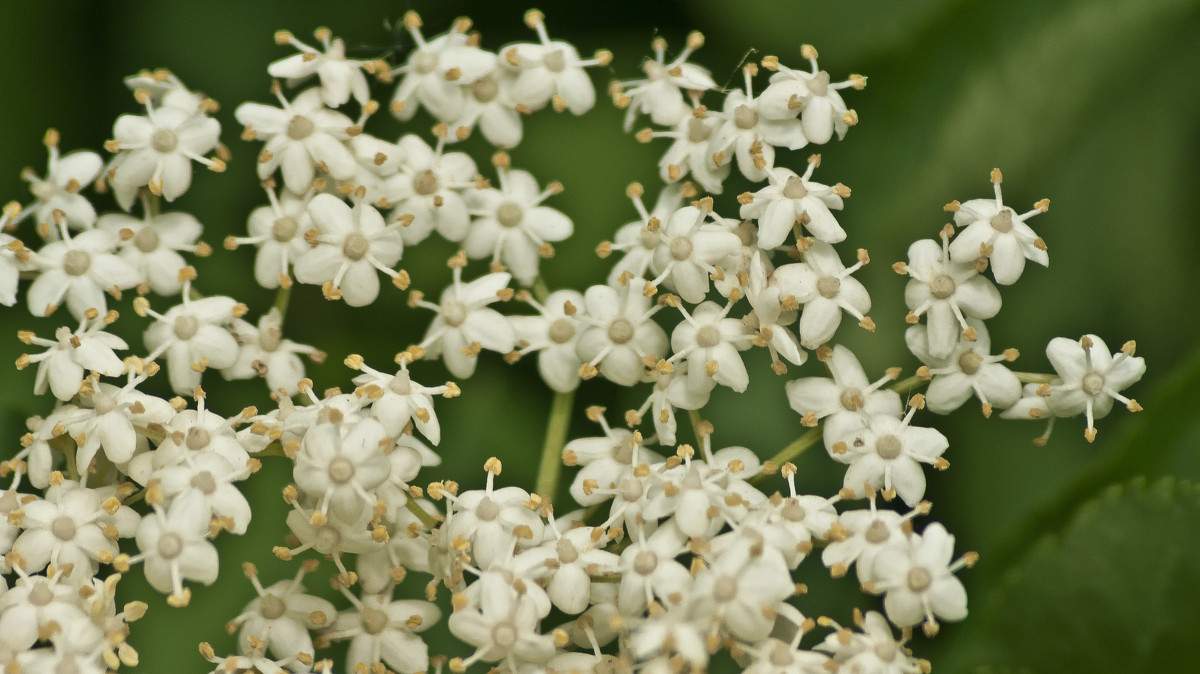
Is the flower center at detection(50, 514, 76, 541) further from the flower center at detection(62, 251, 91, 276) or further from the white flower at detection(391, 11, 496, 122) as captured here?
the white flower at detection(391, 11, 496, 122)

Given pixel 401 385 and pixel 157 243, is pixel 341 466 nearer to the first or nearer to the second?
pixel 401 385

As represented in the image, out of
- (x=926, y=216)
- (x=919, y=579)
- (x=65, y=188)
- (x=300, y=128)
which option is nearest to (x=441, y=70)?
(x=300, y=128)

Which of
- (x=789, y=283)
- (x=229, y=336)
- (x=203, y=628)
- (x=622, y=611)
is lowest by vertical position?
(x=203, y=628)

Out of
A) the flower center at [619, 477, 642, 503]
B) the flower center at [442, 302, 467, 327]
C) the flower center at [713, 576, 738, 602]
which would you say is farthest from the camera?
the flower center at [442, 302, 467, 327]

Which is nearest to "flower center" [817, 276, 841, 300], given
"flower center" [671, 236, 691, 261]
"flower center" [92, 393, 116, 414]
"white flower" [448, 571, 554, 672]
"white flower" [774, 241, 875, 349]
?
"white flower" [774, 241, 875, 349]

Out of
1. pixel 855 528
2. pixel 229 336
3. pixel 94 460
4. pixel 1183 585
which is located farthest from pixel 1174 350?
pixel 94 460

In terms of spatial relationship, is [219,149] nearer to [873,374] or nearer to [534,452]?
[534,452]

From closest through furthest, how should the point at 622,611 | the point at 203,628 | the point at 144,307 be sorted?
the point at 622,611 < the point at 144,307 < the point at 203,628

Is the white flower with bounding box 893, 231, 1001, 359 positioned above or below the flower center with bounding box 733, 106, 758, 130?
below
